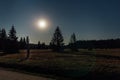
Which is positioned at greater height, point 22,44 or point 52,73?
point 22,44

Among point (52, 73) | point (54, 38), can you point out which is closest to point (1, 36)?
Answer: point (54, 38)

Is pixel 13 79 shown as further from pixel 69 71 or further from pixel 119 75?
pixel 119 75

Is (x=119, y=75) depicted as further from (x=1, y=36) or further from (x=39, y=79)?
(x=1, y=36)

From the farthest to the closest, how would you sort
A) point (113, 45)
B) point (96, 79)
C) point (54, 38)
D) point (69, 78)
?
point (113, 45) → point (54, 38) → point (69, 78) → point (96, 79)

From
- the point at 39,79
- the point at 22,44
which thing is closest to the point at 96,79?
the point at 39,79

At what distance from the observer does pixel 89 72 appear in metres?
20.6

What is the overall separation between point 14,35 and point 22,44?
17205 millimetres

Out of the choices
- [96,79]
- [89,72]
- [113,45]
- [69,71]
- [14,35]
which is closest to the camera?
[96,79]

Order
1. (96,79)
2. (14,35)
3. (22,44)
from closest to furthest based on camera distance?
(96,79) < (14,35) < (22,44)

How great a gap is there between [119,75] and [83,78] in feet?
9.12

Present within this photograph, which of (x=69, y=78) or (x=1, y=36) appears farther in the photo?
(x=1, y=36)

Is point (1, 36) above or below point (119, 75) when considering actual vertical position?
above

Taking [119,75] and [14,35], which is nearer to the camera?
[119,75]

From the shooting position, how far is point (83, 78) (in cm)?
1894
